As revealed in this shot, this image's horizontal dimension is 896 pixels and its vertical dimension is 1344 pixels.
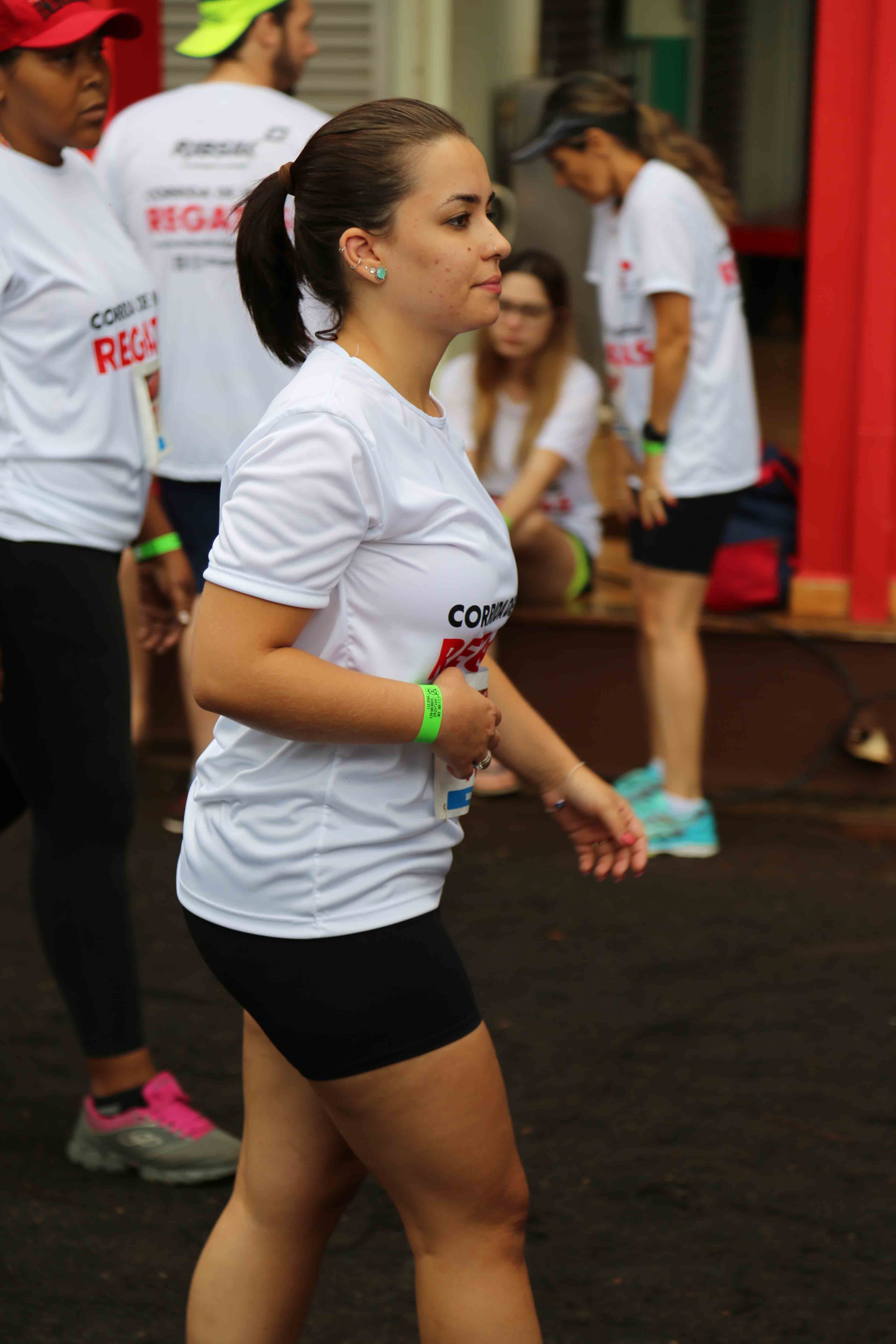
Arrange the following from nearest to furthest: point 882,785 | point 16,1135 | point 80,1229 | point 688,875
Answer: point 80,1229
point 16,1135
point 688,875
point 882,785

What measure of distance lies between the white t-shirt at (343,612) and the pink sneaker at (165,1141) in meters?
1.13

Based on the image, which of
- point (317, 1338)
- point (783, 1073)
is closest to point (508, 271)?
point (783, 1073)

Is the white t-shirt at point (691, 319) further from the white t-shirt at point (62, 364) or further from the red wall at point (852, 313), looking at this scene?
the white t-shirt at point (62, 364)

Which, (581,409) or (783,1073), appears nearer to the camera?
(783,1073)

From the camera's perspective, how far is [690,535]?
4.22 meters

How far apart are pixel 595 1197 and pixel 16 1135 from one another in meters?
1.04

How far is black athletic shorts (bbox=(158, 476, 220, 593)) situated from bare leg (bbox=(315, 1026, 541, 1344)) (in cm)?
225

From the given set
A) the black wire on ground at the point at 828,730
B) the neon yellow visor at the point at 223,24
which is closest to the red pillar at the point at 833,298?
the black wire on ground at the point at 828,730

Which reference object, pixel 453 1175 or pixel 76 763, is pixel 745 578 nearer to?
pixel 76 763

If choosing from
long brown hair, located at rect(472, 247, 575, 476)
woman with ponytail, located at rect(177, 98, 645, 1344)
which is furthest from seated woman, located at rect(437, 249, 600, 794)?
woman with ponytail, located at rect(177, 98, 645, 1344)

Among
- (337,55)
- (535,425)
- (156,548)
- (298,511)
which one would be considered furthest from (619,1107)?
(337,55)

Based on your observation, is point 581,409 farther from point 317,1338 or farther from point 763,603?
point 317,1338

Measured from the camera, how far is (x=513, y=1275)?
172 centimetres

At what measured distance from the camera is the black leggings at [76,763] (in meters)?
2.54
